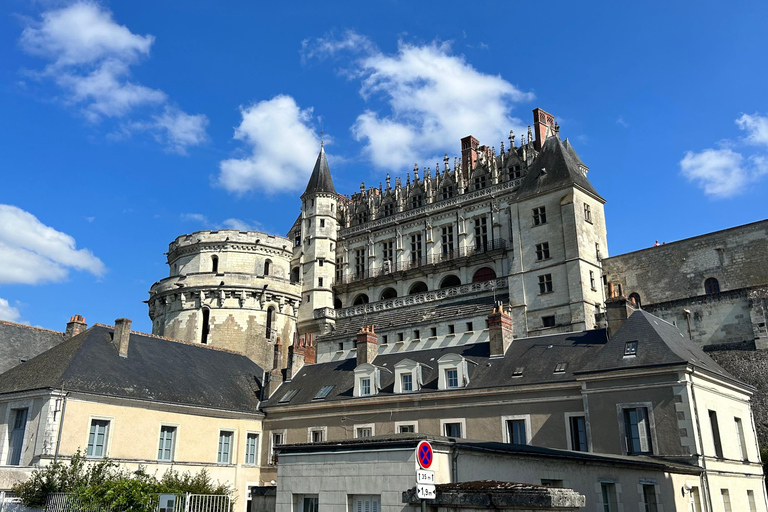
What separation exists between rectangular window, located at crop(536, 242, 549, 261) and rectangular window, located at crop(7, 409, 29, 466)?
2357 cm

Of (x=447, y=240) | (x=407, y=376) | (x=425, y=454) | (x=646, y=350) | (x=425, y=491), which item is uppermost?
(x=447, y=240)

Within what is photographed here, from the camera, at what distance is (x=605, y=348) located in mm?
20344

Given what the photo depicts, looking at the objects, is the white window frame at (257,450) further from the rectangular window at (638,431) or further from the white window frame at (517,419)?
the rectangular window at (638,431)

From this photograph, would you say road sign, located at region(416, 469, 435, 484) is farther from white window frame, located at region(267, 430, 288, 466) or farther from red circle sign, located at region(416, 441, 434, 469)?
white window frame, located at region(267, 430, 288, 466)

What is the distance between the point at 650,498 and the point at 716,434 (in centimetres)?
472

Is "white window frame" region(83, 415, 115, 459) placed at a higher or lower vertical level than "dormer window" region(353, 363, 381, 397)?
lower

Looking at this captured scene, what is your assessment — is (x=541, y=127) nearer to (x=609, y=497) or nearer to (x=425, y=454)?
(x=609, y=497)

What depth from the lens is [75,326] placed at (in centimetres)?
2702

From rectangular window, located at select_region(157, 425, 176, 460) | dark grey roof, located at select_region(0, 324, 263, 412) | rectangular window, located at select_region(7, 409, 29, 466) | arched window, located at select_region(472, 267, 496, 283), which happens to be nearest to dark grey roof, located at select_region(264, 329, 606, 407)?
dark grey roof, located at select_region(0, 324, 263, 412)

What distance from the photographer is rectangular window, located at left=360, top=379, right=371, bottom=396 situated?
82.0 feet

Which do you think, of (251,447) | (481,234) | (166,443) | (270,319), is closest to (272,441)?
(251,447)

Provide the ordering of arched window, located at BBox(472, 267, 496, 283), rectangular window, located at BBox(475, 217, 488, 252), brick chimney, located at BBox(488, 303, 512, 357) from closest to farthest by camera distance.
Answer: brick chimney, located at BBox(488, 303, 512, 357)
arched window, located at BBox(472, 267, 496, 283)
rectangular window, located at BBox(475, 217, 488, 252)

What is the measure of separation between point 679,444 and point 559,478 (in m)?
5.46

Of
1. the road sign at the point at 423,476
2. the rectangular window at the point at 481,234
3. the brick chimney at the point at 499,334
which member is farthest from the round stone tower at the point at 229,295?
the road sign at the point at 423,476
